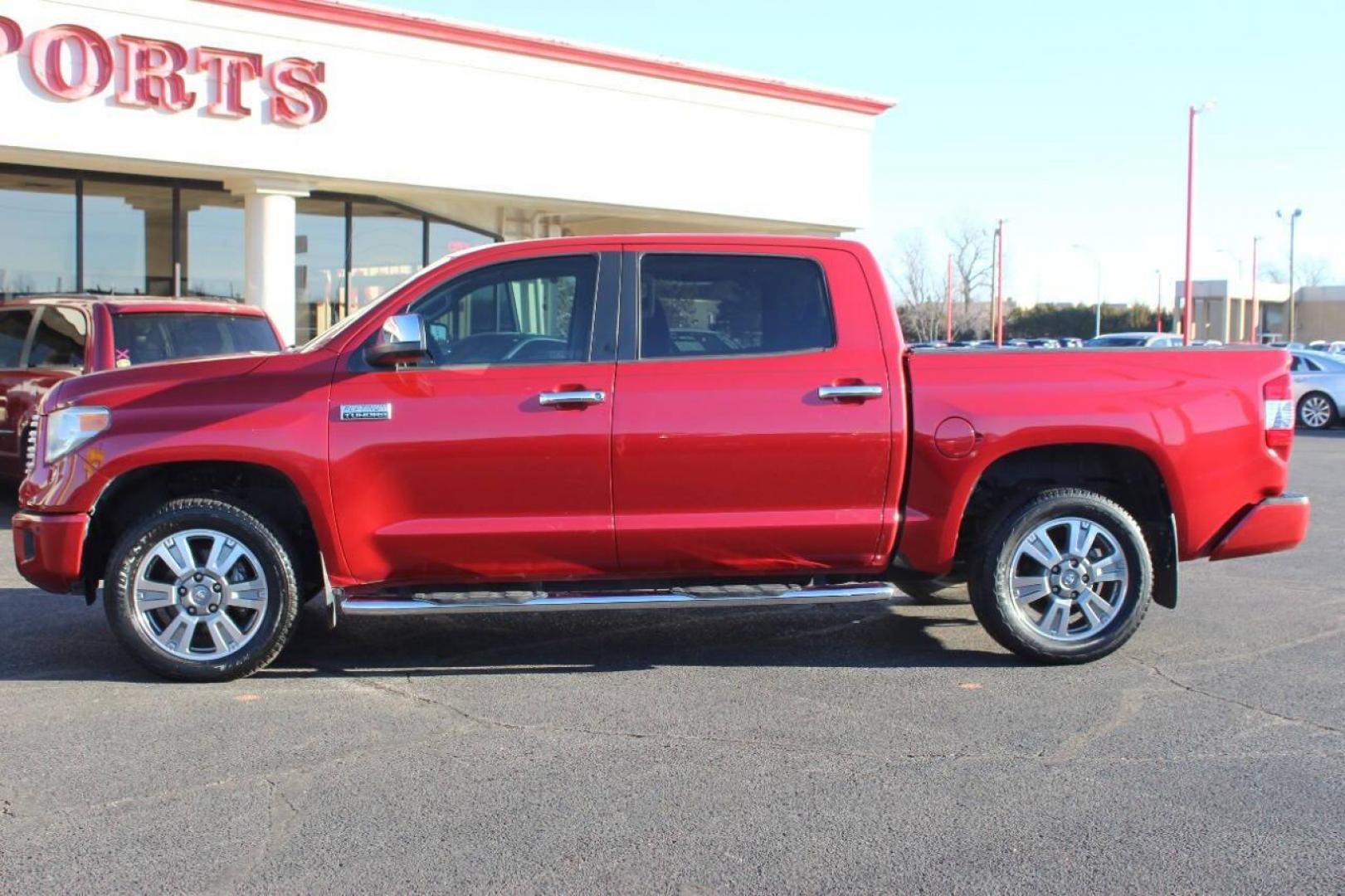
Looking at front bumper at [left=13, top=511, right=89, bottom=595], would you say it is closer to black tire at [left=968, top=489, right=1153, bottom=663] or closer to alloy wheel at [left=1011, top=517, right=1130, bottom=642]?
black tire at [left=968, top=489, right=1153, bottom=663]

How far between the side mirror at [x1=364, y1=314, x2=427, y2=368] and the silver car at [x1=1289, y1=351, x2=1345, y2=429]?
21.4m

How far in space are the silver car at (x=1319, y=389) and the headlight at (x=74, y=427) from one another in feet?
73.0

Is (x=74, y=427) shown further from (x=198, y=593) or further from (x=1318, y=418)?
(x=1318, y=418)

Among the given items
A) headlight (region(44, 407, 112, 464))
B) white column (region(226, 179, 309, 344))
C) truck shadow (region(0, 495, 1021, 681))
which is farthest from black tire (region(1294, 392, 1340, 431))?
headlight (region(44, 407, 112, 464))

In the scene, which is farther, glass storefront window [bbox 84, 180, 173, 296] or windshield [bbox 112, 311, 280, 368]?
glass storefront window [bbox 84, 180, 173, 296]

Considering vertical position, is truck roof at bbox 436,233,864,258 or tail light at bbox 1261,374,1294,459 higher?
truck roof at bbox 436,233,864,258

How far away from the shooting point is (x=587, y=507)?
5.71m

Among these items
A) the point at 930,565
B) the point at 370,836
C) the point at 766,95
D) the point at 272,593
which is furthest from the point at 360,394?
the point at 766,95

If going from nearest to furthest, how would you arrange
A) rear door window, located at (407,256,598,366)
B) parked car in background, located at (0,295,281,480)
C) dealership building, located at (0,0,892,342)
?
1. rear door window, located at (407,256,598,366)
2. parked car in background, located at (0,295,281,480)
3. dealership building, located at (0,0,892,342)

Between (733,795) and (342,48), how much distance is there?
45.5 ft

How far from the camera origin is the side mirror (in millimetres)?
5543

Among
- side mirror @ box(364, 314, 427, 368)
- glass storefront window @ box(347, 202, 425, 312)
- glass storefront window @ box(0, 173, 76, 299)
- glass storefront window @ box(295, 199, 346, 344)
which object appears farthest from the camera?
glass storefront window @ box(347, 202, 425, 312)

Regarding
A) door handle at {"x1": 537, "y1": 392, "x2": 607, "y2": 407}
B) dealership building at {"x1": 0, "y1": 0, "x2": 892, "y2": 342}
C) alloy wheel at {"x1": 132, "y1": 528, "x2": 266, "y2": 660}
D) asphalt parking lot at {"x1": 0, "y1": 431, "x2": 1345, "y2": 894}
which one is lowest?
asphalt parking lot at {"x1": 0, "y1": 431, "x2": 1345, "y2": 894}

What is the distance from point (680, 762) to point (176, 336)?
700 cm
